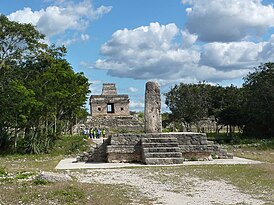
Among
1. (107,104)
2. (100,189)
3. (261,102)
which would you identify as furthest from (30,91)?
(107,104)

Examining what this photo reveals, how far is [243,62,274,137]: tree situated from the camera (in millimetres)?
34906

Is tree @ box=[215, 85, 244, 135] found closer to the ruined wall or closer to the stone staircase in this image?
the ruined wall

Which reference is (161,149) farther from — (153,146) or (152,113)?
(152,113)

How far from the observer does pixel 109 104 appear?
5397cm

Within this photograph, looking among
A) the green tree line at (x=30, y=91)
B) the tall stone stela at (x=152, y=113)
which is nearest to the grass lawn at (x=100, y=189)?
the tall stone stela at (x=152, y=113)

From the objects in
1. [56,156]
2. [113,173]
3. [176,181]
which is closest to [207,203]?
[176,181]

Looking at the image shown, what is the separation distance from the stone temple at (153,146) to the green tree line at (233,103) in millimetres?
17301

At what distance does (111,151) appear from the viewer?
1845 centimetres

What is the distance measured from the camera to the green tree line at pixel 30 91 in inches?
910

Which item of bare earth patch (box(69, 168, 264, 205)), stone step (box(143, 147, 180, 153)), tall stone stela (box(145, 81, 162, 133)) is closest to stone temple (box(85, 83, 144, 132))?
tall stone stela (box(145, 81, 162, 133))

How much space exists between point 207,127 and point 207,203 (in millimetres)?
50715

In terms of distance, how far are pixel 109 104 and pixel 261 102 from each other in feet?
76.8

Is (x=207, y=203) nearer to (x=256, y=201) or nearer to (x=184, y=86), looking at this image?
(x=256, y=201)

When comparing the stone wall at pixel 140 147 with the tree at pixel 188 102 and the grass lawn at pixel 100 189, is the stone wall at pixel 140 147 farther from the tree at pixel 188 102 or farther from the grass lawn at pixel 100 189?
the tree at pixel 188 102
